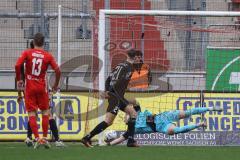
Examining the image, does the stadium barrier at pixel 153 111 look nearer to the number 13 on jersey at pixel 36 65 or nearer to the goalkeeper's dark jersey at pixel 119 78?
the goalkeeper's dark jersey at pixel 119 78

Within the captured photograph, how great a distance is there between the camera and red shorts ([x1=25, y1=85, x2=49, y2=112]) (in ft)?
46.4

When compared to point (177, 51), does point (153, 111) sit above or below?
below

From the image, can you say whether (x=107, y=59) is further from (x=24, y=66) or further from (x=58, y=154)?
(x=58, y=154)

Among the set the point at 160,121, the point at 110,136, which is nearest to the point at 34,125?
the point at 110,136

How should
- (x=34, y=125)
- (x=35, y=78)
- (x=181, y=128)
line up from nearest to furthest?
1. (x=34, y=125)
2. (x=35, y=78)
3. (x=181, y=128)

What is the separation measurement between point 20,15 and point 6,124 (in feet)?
14.2

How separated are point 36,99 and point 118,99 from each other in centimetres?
175

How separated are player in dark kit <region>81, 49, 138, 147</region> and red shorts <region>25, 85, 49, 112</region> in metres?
1.27

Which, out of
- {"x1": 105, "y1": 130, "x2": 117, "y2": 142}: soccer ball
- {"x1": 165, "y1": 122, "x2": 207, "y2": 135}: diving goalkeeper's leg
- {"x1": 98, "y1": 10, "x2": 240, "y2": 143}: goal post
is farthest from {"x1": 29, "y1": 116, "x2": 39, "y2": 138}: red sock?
{"x1": 98, "y1": 10, "x2": 240, "y2": 143}: goal post

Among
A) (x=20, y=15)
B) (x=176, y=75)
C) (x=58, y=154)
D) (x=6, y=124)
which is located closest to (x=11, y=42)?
(x=20, y=15)

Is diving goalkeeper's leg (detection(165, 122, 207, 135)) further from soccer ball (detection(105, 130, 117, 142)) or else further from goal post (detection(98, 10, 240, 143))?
goal post (detection(98, 10, 240, 143))

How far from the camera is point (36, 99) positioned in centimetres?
1428

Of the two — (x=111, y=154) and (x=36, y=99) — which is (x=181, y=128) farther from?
(x=36, y=99)

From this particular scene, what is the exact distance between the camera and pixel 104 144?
1585cm
